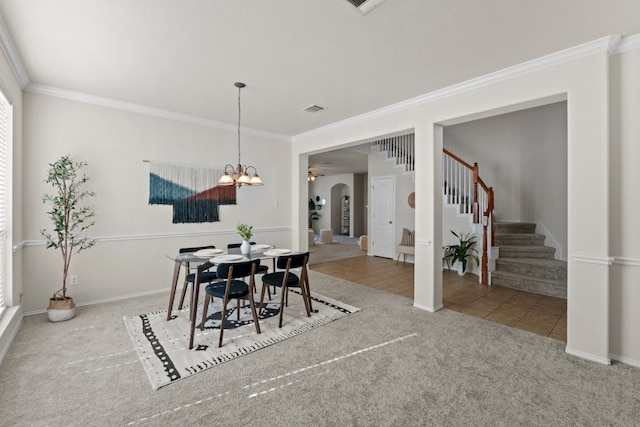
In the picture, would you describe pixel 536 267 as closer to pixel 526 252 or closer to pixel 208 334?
pixel 526 252

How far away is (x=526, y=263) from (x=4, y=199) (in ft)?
22.0

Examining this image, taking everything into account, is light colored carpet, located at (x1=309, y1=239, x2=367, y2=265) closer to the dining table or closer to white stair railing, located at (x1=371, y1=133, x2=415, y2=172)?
white stair railing, located at (x1=371, y1=133, x2=415, y2=172)

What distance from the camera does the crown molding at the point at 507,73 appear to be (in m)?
2.44

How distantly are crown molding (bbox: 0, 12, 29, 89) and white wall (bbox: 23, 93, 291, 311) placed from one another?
1.15ft

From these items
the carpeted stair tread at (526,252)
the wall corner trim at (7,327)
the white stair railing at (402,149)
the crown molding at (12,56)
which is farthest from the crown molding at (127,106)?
the carpeted stair tread at (526,252)

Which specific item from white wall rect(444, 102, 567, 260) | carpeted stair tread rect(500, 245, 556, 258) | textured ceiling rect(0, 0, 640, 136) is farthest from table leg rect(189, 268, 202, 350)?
white wall rect(444, 102, 567, 260)

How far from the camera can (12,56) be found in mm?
2697

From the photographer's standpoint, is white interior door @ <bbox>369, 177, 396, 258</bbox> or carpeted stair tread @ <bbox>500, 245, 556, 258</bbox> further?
white interior door @ <bbox>369, 177, 396, 258</bbox>

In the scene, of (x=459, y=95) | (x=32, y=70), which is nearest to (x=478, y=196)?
(x=459, y=95)

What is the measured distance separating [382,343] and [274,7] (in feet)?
9.47

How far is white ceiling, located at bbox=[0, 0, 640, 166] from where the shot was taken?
2070 mm

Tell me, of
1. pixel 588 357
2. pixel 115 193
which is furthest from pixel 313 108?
pixel 588 357

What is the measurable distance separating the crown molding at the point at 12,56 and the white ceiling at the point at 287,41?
0.05 meters

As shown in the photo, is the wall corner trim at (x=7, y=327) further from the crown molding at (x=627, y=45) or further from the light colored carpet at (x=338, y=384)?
the crown molding at (x=627, y=45)
